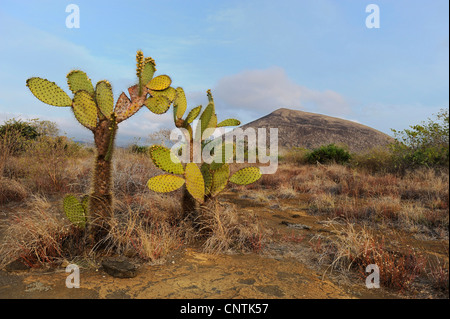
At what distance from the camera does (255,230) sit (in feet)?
13.3

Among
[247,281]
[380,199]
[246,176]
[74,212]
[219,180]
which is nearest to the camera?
[247,281]

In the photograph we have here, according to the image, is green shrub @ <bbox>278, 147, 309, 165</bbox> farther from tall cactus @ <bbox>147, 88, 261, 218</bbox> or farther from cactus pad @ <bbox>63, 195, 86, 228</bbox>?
cactus pad @ <bbox>63, 195, 86, 228</bbox>

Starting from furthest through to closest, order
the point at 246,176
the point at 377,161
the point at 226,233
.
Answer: the point at 377,161
the point at 246,176
the point at 226,233

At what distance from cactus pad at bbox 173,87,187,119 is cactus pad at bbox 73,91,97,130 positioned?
1233 mm

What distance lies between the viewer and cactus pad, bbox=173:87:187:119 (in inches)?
178

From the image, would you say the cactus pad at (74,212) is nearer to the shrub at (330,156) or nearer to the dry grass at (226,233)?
the dry grass at (226,233)

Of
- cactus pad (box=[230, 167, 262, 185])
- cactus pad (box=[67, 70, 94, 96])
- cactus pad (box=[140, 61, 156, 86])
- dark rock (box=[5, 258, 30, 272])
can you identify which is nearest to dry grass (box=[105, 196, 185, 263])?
dark rock (box=[5, 258, 30, 272])

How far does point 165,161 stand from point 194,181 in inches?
20.3

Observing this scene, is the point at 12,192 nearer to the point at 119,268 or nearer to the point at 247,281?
the point at 119,268

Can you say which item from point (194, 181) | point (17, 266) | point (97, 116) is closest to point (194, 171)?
point (194, 181)

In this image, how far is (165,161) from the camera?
13.8ft
